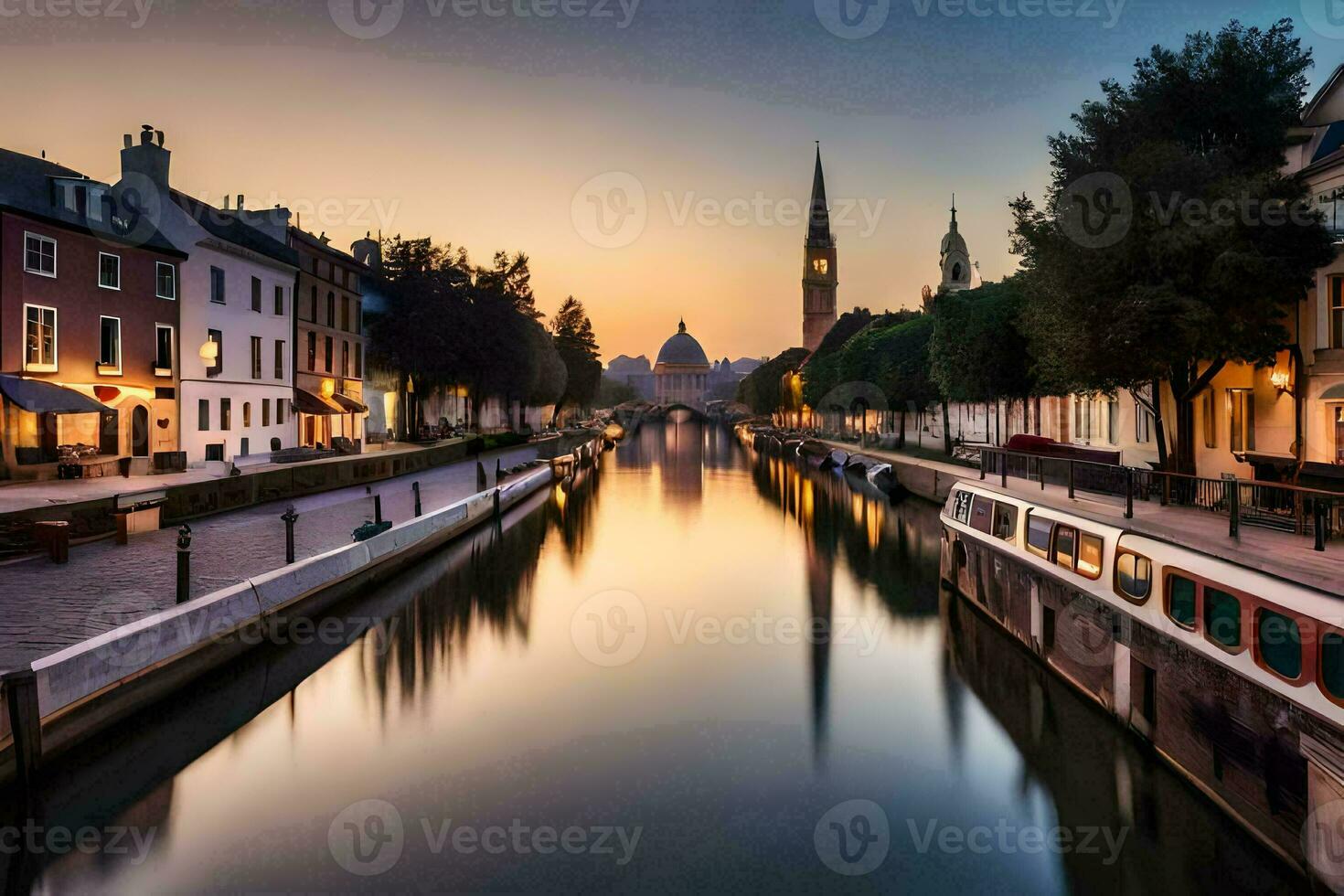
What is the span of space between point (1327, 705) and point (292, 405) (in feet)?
145

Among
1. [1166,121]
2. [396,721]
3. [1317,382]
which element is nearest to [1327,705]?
[396,721]

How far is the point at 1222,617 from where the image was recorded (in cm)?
942

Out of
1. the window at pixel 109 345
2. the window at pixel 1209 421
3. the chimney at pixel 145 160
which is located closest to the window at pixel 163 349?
the window at pixel 109 345

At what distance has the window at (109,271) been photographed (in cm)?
2872

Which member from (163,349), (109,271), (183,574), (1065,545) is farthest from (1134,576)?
(163,349)

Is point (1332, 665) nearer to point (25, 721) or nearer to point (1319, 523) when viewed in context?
point (1319, 523)

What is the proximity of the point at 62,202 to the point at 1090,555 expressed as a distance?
1317 inches

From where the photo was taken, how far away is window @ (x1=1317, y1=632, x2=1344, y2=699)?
24.5ft

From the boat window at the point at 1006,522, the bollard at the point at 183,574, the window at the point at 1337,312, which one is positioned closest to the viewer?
the bollard at the point at 183,574

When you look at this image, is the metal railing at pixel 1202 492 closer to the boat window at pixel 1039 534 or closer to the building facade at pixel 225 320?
the boat window at pixel 1039 534

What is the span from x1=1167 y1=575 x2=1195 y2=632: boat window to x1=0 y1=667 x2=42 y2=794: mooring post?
14.2 metres

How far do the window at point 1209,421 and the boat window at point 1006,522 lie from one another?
9.44 metres

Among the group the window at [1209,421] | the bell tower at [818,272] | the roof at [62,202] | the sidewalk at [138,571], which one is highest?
the bell tower at [818,272]

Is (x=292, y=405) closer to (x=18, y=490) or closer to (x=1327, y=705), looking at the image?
(x=18, y=490)
